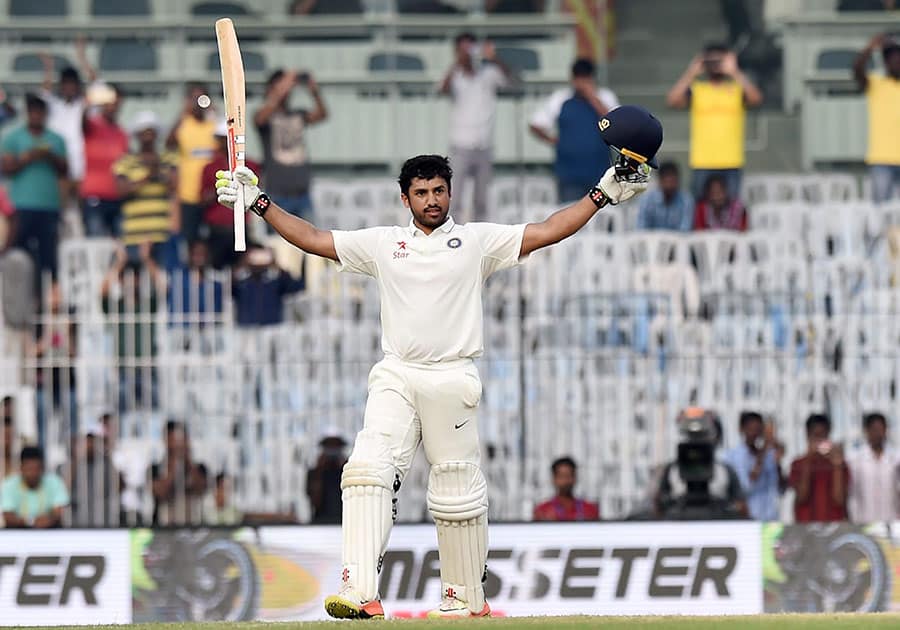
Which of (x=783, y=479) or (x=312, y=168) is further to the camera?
(x=312, y=168)

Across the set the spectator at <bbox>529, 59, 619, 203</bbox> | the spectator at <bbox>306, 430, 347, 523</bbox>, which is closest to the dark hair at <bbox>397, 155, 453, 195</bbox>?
the spectator at <bbox>306, 430, 347, 523</bbox>

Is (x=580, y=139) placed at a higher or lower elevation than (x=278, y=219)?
higher

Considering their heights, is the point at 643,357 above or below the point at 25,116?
below

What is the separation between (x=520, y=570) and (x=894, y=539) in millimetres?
2027

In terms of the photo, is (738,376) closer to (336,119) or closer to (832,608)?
(832,608)

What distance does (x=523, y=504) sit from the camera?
1414cm

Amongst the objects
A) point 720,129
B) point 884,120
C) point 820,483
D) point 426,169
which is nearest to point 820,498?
point 820,483

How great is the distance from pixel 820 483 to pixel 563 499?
1.63 m

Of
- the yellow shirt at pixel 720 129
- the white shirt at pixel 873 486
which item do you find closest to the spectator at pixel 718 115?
the yellow shirt at pixel 720 129

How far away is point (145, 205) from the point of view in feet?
51.3

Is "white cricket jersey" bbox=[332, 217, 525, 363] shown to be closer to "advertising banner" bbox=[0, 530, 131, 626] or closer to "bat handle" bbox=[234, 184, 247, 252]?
"bat handle" bbox=[234, 184, 247, 252]

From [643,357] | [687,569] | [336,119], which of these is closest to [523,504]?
[643,357]

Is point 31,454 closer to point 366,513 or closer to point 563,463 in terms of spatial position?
point 563,463

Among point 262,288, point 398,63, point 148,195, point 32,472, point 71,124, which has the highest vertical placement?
point 398,63
